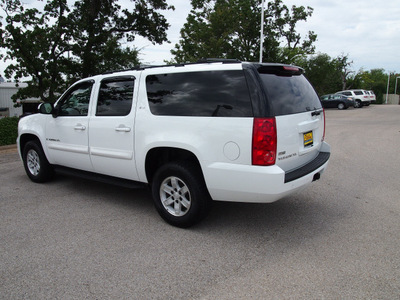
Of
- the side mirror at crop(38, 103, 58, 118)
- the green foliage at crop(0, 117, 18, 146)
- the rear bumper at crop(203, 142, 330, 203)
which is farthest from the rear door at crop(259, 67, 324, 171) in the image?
the green foliage at crop(0, 117, 18, 146)

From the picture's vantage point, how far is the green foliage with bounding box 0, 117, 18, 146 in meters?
9.91

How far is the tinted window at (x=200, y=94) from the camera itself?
3.48 m

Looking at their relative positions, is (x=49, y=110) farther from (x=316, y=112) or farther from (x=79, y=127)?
(x=316, y=112)

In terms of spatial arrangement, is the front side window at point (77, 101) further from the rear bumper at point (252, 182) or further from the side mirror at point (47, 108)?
the rear bumper at point (252, 182)

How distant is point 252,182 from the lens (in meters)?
3.39

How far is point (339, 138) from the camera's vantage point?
11594 millimetres

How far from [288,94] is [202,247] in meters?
1.98

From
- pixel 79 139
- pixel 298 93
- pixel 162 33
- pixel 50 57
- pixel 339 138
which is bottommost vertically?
pixel 339 138

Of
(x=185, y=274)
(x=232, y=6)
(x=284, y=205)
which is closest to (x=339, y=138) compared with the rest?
(x=284, y=205)

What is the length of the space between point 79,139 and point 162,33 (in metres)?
12.7

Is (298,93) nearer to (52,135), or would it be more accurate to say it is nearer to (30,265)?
(30,265)

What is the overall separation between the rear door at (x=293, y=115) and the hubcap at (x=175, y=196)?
1182mm

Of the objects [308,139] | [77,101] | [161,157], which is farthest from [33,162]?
[308,139]

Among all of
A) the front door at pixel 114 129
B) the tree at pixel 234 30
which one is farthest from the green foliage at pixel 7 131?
the tree at pixel 234 30
